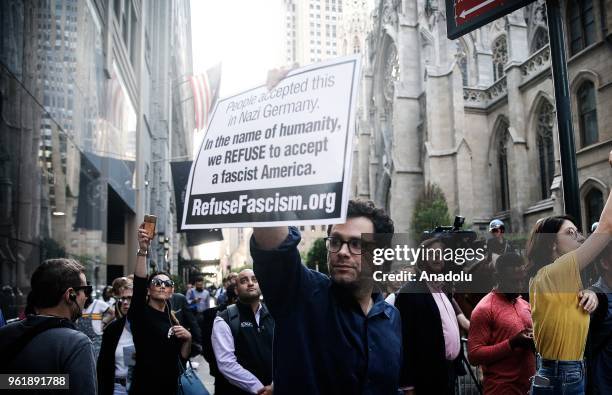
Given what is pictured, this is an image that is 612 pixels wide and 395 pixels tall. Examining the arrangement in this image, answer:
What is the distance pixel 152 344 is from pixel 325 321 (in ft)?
9.88

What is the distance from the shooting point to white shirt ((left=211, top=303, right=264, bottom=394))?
4.41m

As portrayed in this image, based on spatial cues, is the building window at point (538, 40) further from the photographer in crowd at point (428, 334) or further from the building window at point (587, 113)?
the photographer in crowd at point (428, 334)

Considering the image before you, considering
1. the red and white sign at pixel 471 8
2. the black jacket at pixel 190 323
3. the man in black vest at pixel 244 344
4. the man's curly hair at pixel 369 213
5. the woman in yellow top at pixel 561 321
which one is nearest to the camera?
the man's curly hair at pixel 369 213

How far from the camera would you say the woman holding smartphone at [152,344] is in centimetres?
460

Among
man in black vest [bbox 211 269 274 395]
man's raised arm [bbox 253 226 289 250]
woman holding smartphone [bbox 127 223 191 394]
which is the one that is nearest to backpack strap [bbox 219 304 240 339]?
man in black vest [bbox 211 269 274 395]

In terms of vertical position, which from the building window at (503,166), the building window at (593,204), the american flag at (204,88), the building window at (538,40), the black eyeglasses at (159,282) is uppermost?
the building window at (538,40)

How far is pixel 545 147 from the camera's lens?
29.4m

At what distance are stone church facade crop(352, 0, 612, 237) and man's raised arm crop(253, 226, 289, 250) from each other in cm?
2101

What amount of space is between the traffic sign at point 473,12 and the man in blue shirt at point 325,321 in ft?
6.94

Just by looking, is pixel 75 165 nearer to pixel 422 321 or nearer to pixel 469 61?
pixel 422 321

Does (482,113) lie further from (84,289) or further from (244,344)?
(84,289)

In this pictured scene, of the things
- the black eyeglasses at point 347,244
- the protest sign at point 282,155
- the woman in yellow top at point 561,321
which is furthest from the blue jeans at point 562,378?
the protest sign at point 282,155

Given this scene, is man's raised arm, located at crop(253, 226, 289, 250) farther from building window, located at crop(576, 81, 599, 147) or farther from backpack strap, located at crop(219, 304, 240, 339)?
building window, located at crop(576, 81, 599, 147)

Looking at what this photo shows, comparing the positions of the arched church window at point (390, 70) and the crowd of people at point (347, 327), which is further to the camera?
the arched church window at point (390, 70)
